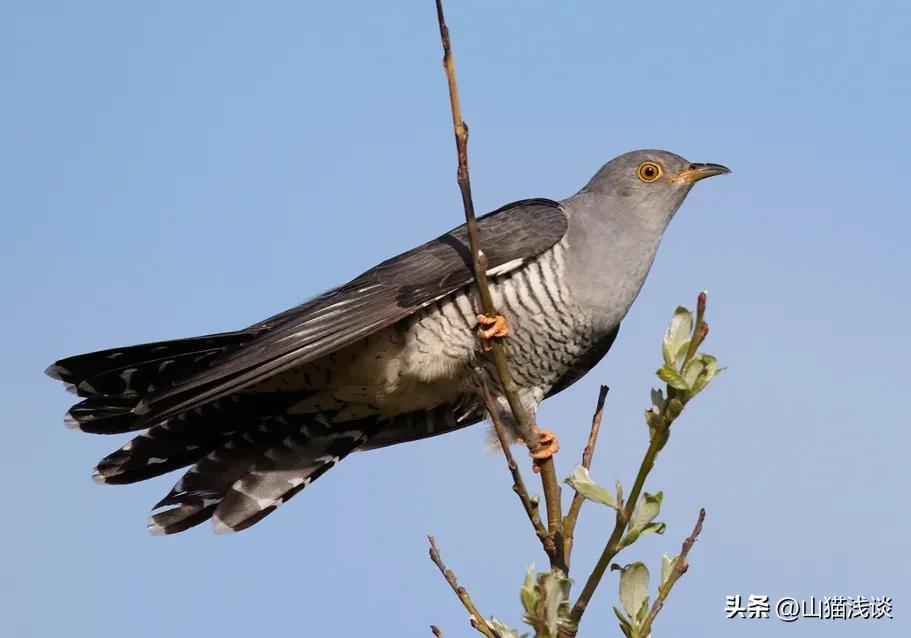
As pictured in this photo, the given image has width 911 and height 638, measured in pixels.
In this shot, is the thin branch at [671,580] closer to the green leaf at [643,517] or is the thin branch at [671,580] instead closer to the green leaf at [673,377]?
the green leaf at [643,517]

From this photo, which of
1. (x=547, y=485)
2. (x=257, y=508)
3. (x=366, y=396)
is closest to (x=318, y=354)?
(x=366, y=396)

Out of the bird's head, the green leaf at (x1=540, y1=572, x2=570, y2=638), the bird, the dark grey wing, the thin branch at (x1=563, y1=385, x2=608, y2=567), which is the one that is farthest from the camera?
the bird's head

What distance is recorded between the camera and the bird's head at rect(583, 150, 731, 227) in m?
4.88

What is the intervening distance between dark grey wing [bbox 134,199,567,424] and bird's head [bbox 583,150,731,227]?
44cm

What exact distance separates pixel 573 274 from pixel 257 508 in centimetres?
172

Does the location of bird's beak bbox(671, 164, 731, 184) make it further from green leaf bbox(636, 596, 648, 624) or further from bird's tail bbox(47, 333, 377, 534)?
green leaf bbox(636, 596, 648, 624)

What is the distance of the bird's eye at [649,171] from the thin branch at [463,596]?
8.96 feet

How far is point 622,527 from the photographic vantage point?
6.93 ft

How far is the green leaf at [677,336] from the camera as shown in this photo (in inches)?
80.7

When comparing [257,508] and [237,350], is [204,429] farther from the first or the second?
[237,350]

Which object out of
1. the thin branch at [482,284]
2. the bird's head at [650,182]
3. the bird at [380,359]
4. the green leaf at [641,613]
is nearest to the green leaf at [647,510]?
the green leaf at [641,613]

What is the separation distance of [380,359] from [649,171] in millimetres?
1543

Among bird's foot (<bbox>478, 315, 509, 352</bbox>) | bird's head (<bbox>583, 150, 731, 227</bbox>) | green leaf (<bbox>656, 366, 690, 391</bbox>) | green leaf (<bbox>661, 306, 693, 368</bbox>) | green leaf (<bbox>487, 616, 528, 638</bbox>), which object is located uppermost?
bird's head (<bbox>583, 150, 731, 227</bbox>)

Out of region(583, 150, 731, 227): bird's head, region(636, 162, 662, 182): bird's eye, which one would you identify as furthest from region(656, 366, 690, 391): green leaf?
region(636, 162, 662, 182): bird's eye
